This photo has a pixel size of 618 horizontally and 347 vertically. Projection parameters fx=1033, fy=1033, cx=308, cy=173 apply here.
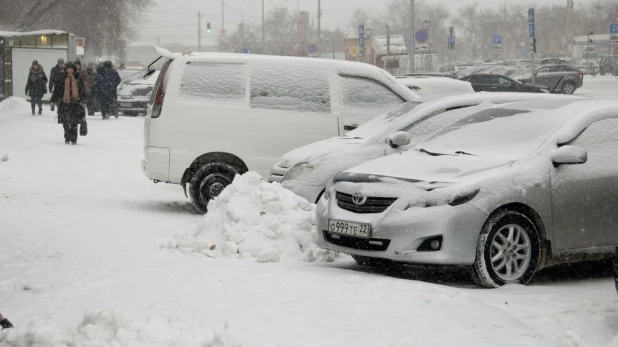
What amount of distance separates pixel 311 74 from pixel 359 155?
2301 millimetres

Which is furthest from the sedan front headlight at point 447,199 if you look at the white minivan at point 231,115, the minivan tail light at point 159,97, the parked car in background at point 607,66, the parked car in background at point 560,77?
the parked car in background at point 607,66

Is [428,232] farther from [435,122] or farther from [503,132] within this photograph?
[435,122]

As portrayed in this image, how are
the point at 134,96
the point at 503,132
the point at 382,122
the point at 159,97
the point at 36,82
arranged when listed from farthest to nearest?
the point at 134,96 → the point at 36,82 → the point at 159,97 → the point at 382,122 → the point at 503,132

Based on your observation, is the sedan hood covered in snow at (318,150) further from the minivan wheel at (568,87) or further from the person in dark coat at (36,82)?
the minivan wheel at (568,87)

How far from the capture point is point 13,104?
37469 millimetres

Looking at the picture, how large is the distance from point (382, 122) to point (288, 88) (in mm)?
1712

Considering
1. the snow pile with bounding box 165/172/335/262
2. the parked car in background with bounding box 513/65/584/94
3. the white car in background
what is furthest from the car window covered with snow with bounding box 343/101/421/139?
the parked car in background with bounding box 513/65/584/94

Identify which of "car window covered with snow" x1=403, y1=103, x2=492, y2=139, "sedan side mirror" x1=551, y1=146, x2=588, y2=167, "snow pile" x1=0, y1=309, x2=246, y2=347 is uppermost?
"car window covered with snow" x1=403, y1=103, x2=492, y2=139

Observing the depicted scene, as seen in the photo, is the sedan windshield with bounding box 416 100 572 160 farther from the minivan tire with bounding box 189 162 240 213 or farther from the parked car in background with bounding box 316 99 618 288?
the minivan tire with bounding box 189 162 240 213

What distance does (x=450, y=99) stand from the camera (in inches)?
422

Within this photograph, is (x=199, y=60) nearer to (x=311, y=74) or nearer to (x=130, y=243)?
(x=311, y=74)

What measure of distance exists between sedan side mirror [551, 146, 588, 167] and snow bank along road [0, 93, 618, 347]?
985 millimetres

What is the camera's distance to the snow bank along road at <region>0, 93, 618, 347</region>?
17.9ft

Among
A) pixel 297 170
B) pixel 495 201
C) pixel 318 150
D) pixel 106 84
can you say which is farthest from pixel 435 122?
pixel 106 84
